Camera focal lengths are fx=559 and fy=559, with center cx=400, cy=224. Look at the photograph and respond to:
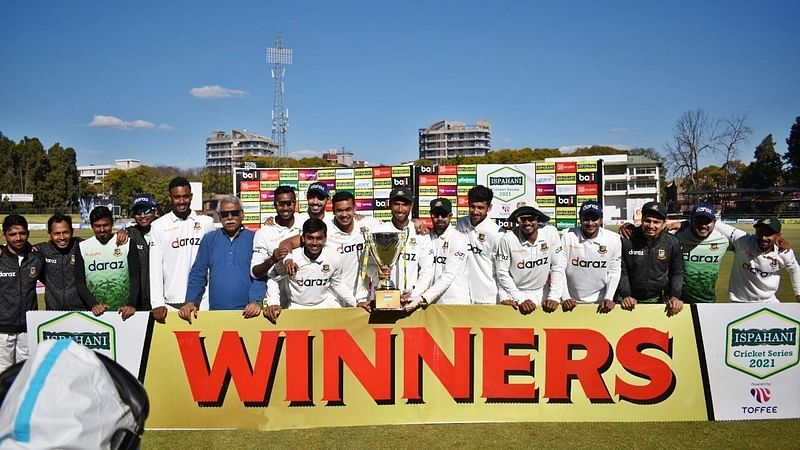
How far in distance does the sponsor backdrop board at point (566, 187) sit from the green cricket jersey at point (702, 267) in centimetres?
1349

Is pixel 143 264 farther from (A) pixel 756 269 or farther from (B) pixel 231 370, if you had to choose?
(A) pixel 756 269

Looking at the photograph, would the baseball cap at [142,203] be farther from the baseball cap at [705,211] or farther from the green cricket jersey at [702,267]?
the baseball cap at [705,211]

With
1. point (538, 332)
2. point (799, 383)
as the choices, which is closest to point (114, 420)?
point (538, 332)

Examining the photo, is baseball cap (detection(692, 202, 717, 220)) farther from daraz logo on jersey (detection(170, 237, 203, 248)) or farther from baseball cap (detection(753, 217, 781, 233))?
daraz logo on jersey (detection(170, 237, 203, 248))

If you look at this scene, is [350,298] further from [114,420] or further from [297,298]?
[114,420]

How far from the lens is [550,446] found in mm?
4867

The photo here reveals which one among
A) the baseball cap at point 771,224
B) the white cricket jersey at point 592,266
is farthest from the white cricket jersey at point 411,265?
the baseball cap at point 771,224

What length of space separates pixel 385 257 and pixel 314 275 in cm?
80

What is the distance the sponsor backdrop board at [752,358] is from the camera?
552cm

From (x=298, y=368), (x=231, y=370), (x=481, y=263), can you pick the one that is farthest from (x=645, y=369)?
(x=231, y=370)

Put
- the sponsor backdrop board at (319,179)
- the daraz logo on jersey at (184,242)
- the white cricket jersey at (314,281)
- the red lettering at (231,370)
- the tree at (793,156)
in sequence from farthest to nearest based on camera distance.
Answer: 1. the tree at (793,156)
2. the sponsor backdrop board at (319,179)
3. the daraz logo on jersey at (184,242)
4. the white cricket jersey at (314,281)
5. the red lettering at (231,370)

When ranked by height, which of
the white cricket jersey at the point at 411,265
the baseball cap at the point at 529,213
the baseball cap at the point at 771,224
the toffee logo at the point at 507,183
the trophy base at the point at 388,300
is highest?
the toffee logo at the point at 507,183

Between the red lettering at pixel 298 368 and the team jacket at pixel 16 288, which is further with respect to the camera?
the team jacket at pixel 16 288

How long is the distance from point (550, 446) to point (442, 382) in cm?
114
